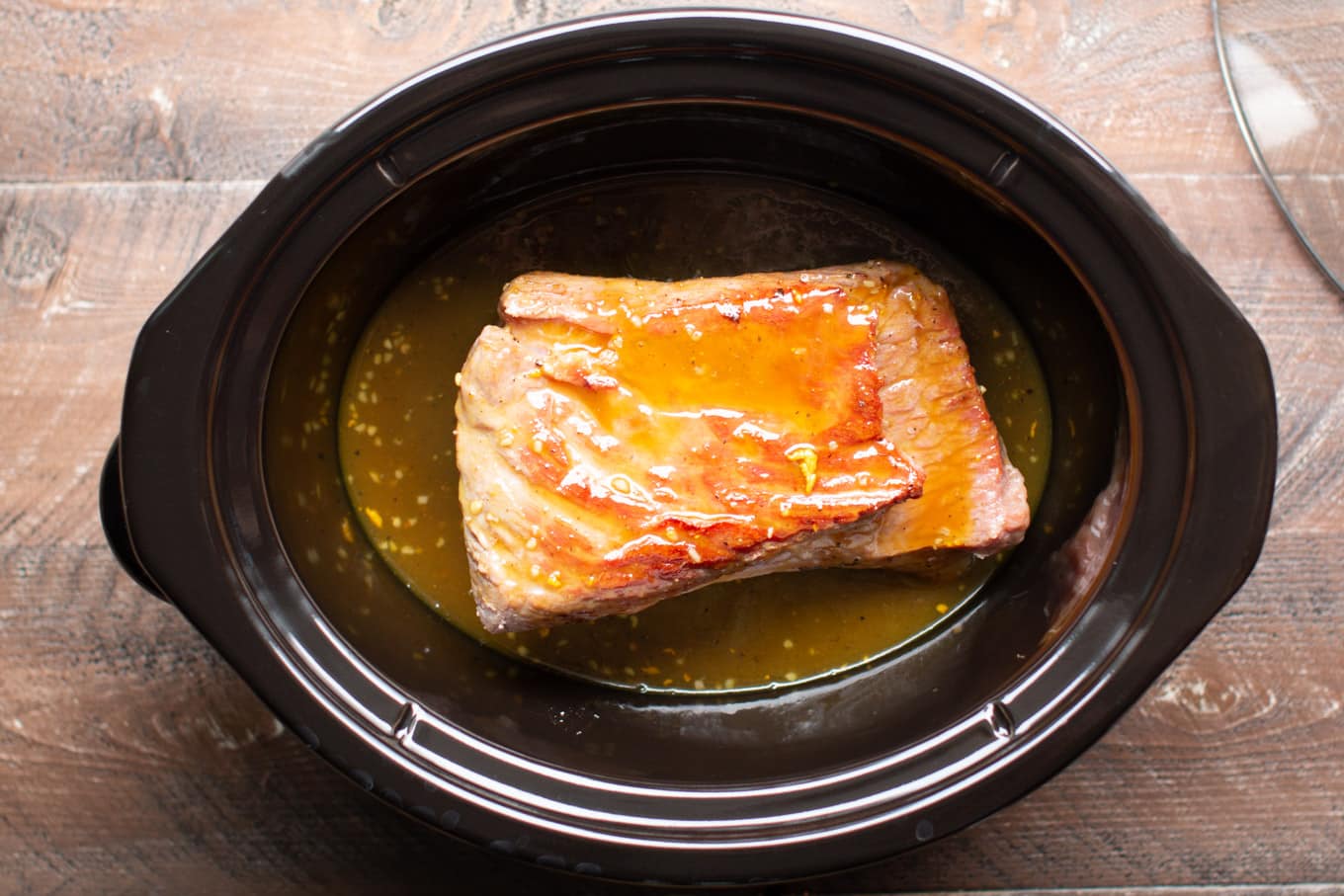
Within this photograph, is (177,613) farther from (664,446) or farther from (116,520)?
(664,446)

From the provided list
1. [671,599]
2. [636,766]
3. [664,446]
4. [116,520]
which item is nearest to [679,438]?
[664,446]

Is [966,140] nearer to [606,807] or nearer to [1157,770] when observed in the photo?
[606,807]

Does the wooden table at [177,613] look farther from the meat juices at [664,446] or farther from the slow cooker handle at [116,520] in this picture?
the meat juices at [664,446]

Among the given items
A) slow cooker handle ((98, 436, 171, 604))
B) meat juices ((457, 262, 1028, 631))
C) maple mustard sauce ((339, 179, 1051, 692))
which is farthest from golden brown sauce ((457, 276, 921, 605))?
slow cooker handle ((98, 436, 171, 604))

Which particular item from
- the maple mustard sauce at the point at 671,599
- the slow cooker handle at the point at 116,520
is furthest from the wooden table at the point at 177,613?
the maple mustard sauce at the point at 671,599

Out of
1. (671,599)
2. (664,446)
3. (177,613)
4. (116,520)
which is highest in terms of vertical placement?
(664,446)

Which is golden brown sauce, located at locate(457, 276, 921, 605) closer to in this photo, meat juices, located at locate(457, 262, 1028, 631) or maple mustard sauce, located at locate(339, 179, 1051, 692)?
meat juices, located at locate(457, 262, 1028, 631)
